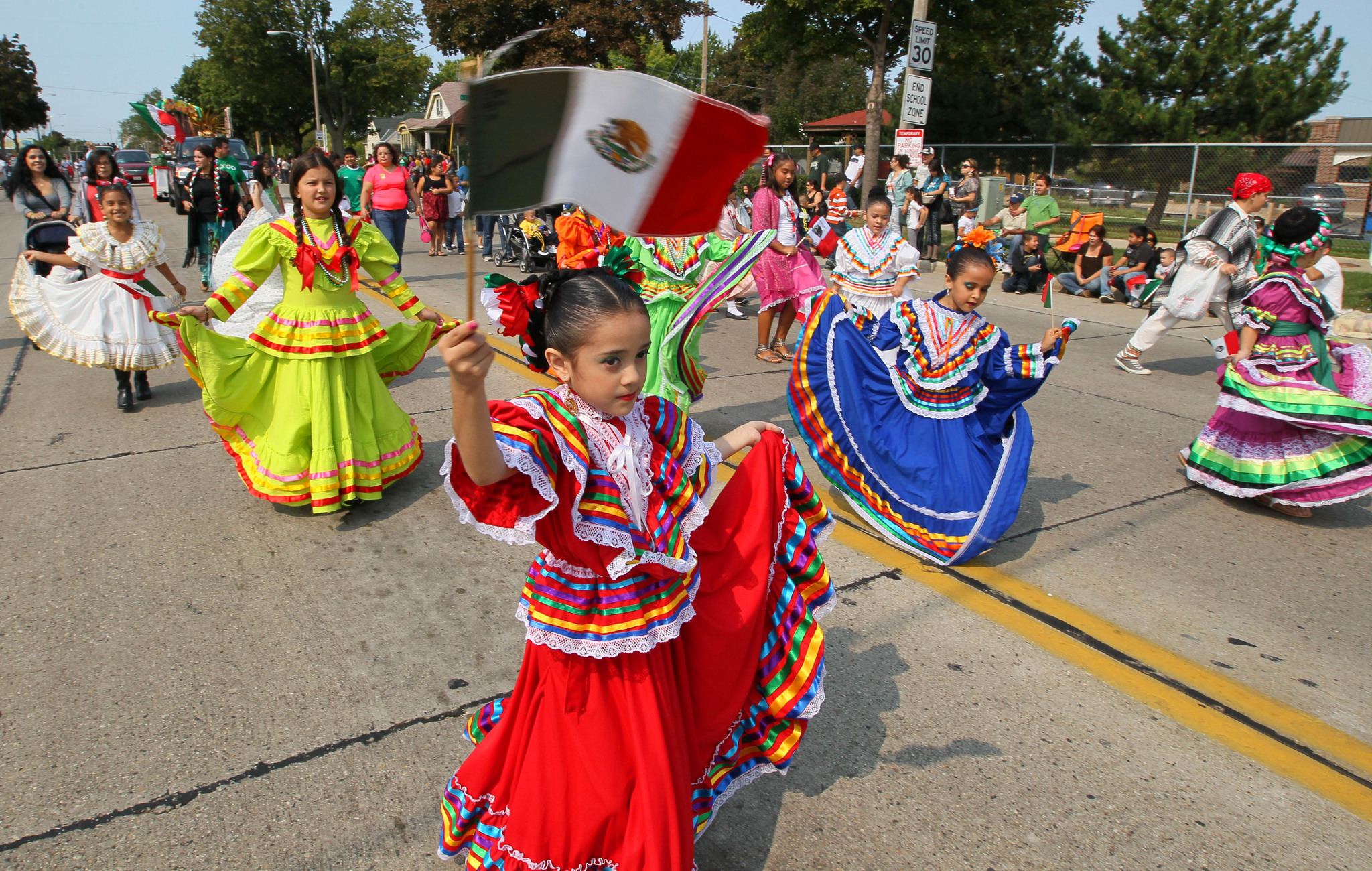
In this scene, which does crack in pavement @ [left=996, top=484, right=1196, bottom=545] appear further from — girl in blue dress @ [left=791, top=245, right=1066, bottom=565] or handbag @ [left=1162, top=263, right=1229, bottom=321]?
handbag @ [left=1162, top=263, right=1229, bottom=321]

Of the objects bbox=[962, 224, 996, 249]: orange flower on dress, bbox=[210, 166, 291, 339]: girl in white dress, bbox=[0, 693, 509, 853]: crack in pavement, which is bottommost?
bbox=[0, 693, 509, 853]: crack in pavement

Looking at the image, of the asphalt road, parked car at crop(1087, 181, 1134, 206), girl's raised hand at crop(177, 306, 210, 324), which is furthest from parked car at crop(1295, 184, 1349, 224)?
girl's raised hand at crop(177, 306, 210, 324)

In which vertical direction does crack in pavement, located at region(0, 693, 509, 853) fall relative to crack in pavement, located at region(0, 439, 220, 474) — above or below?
below

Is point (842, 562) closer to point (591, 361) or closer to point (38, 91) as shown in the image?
point (591, 361)

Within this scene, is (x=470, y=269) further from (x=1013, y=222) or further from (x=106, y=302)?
(x=1013, y=222)

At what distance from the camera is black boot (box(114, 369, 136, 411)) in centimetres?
661

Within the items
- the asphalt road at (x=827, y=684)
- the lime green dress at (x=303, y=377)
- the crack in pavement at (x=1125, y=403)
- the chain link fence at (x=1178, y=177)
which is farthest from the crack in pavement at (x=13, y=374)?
the chain link fence at (x=1178, y=177)

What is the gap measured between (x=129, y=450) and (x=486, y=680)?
3.93m

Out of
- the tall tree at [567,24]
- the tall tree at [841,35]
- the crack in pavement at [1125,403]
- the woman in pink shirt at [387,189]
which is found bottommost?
the crack in pavement at [1125,403]

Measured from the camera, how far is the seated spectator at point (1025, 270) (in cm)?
1338

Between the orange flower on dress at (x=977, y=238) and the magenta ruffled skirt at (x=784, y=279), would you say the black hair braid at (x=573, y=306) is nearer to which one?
the orange flower on dress at (x=977, y=238)

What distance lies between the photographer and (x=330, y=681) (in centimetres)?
324

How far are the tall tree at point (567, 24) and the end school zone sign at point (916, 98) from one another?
19.3 meters

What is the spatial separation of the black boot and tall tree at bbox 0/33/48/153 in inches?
2970
